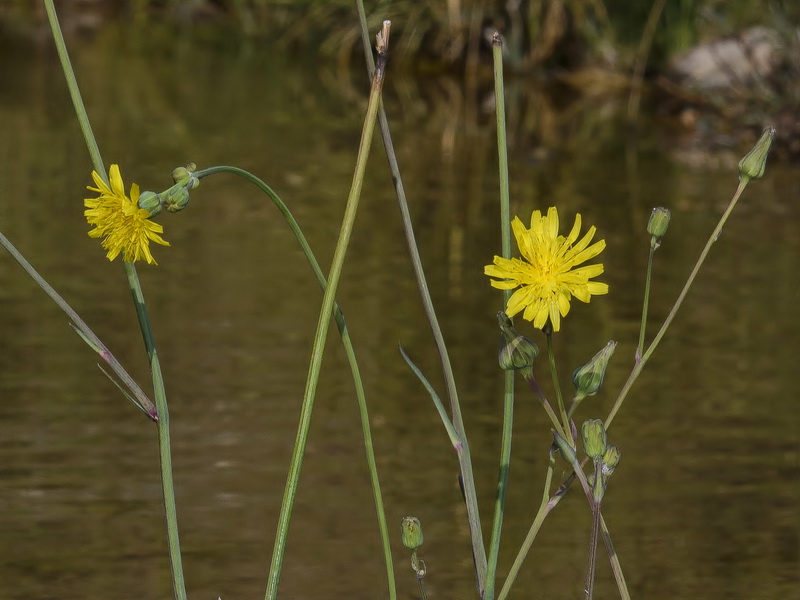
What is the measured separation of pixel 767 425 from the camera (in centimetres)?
234

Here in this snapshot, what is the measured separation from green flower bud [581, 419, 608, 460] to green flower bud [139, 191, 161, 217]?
1.05 feet

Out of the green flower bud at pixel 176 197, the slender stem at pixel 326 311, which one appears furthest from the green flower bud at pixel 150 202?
the slender stem at pixel 326 311

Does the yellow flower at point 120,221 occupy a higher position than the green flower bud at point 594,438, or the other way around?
the yellow flower at point 120,221

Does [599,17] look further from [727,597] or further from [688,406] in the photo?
[727,597]

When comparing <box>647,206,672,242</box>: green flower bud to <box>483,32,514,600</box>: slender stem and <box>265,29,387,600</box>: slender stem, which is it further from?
<box>265,29,387,600</box>: slender stem

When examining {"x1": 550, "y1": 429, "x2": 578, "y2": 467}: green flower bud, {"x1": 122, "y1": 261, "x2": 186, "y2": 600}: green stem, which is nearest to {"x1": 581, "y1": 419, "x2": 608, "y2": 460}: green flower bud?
{"x1": 550, "y1": 429, "x2": 578, "y2": 467}: green flower bud

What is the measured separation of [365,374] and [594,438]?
4.84 ft

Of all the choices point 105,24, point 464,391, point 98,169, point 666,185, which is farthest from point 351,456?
point 105,24

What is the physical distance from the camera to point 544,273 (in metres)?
1.08

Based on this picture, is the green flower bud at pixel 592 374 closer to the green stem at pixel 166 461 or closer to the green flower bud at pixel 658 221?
the green flower bud at pixel 658 221

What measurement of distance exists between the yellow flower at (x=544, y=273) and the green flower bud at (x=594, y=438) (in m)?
0.07

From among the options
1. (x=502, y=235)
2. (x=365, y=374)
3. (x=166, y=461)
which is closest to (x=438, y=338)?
(x=502, y=235)

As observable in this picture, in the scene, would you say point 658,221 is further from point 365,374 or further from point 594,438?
point 365,374

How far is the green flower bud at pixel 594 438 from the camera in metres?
1.05
